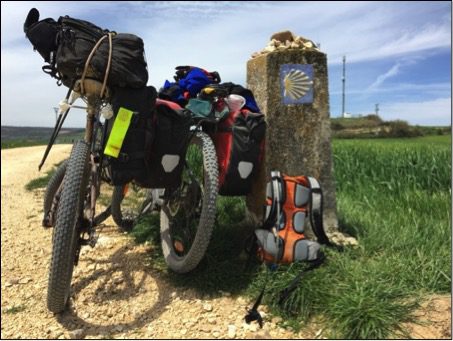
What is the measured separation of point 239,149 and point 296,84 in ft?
2.94

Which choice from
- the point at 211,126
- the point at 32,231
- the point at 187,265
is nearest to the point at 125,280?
the point at 187,265

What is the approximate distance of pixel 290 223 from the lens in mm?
3400

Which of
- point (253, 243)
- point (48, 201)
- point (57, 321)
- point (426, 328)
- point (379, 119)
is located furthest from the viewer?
point (379, 119)

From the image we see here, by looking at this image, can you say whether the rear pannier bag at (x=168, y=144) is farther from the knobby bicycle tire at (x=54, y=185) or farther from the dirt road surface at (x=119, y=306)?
the knobby bicycle tire at (x=54, y=185)

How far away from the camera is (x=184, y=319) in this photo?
2.83m

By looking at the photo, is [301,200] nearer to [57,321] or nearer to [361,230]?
[361,230]

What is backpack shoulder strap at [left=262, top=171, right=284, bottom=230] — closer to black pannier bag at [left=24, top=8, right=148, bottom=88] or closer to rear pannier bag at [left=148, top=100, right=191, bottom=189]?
rear pannier bag at [left=148, top=100, right=191, bottom=189]

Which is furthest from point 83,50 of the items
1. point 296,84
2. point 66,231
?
point 296,84

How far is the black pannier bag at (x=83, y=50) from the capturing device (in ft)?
8.51

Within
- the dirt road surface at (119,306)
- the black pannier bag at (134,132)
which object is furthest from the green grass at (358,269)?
the black pannier bag at (134,132)

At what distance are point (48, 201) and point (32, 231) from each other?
1.24 m

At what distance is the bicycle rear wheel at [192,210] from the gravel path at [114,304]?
0.85ft

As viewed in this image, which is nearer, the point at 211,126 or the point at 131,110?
the point at 131,110

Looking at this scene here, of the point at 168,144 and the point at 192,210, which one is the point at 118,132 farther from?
the point at 192,210
